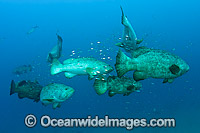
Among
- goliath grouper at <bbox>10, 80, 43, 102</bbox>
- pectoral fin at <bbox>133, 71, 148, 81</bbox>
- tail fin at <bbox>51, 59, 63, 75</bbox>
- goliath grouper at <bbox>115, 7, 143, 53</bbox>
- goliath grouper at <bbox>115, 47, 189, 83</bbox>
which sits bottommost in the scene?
pectoral fin at <bbox>133, 71, 148, 81</bbox>

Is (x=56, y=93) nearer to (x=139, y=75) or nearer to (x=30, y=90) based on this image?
(x=30, y=90)

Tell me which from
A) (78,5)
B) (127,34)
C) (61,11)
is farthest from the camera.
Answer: (61,11)

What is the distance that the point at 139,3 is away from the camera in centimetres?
10006

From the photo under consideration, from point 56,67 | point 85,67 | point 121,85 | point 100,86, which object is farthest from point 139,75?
point 56,67

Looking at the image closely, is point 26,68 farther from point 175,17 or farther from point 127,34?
point 175,17

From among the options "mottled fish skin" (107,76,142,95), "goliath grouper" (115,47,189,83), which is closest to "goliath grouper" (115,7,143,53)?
"mottled fish skin" (107,76,142,95)

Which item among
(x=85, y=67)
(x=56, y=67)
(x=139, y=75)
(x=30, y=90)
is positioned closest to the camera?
(x=139, y=75)

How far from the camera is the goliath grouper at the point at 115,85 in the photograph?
12.4ft

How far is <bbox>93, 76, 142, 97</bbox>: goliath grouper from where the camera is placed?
3.78 metres

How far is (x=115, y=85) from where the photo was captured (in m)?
3.86

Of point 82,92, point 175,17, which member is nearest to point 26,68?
point 82,92

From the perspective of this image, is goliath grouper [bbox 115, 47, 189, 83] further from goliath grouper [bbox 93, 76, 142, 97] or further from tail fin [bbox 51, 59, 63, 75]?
tail fin [bbox 51, 59, 63, 75]

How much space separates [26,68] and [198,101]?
784 inches

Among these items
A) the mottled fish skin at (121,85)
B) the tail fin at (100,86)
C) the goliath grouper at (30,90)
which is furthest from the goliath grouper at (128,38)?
the goliath grouper at (30,90)
